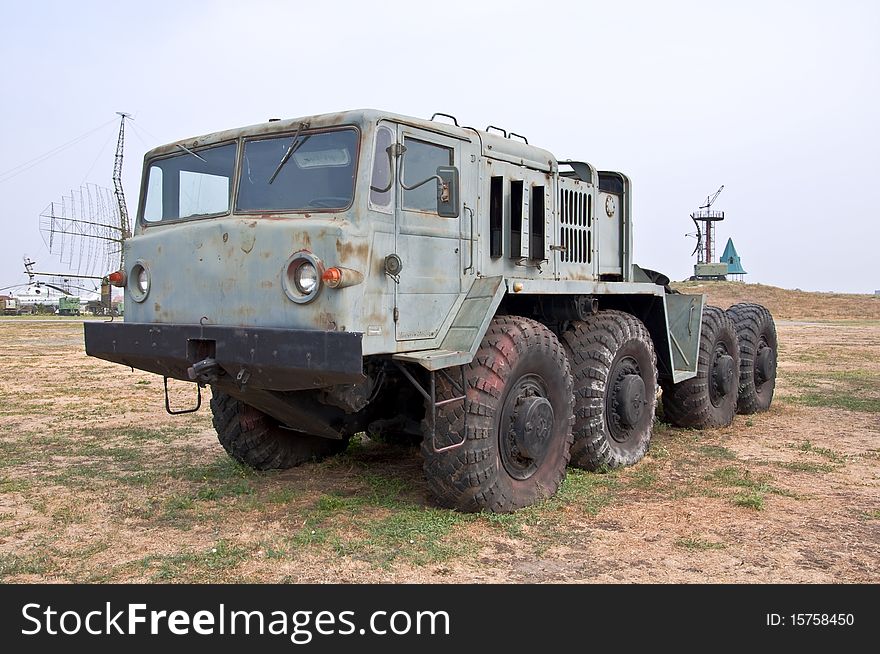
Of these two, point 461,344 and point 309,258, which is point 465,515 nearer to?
point 461,344

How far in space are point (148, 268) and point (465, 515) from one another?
9.30ft

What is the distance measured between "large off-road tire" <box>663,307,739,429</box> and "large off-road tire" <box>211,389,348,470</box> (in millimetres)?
4326

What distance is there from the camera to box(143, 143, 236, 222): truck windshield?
18.8 feet

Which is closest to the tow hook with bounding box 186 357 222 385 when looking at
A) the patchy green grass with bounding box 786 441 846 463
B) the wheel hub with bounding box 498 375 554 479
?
the wheel hub with bounding box 498 375 554 479

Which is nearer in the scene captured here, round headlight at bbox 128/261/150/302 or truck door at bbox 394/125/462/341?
truck door at bbox 394/125/462/341

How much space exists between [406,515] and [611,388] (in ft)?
8.36

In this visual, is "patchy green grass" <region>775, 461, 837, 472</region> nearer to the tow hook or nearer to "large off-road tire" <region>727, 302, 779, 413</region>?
"large off-road tire" <region>727, 302, 779, 413</region>

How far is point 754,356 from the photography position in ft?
34.3

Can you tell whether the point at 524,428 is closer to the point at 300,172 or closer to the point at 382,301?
the point at 382,301

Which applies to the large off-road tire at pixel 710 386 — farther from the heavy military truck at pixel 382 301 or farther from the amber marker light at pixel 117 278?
the amber marker light at pixel 117 278

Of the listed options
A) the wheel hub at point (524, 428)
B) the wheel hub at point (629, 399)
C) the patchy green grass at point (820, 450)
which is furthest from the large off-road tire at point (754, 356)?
the wheel hub at point (524, 428)

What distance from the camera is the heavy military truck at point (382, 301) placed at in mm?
5031

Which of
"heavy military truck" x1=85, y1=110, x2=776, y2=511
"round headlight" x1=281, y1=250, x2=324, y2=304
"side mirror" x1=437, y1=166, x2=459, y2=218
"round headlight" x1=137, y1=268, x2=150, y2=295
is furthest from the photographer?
"round headlight" x1=137, y1=268, x2=150, y2=295

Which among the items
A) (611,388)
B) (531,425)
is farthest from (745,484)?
(531,425)
